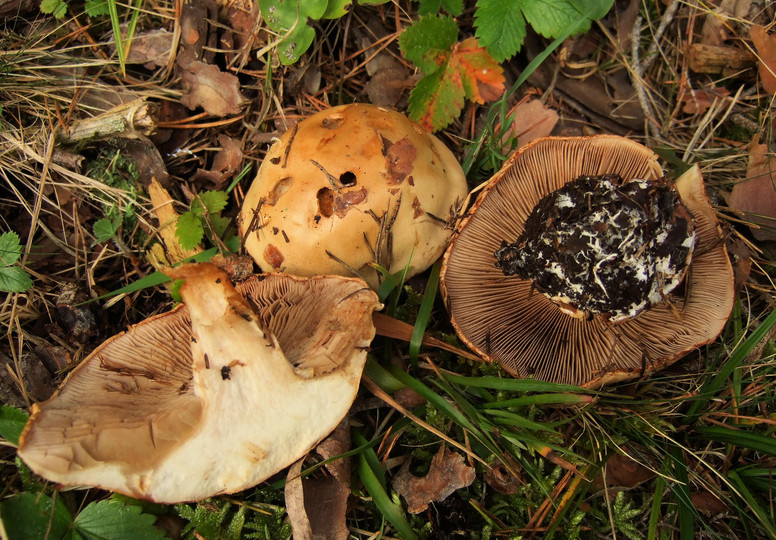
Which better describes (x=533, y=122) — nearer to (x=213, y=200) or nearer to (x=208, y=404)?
(x=213, y=200)

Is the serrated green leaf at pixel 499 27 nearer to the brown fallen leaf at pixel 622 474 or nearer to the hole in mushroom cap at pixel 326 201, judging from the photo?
the hole in mushroom cap at pixel 326 201

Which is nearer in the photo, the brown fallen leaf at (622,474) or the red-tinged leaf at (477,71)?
the brown fallen leaf at (622,474)

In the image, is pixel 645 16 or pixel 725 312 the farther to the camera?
pixel 645 16

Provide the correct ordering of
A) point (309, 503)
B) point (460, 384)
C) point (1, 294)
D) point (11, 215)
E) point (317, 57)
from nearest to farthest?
point (309, 503) < point (460, 384) < point (1, 294) < point (11, 215) < point (317, 57)

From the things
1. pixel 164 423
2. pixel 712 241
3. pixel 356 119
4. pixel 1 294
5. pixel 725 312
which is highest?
pixel 356 119

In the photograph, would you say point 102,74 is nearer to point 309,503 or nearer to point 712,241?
point 309,503

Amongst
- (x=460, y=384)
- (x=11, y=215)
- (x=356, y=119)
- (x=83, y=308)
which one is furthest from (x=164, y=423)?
(x=11, y=215)

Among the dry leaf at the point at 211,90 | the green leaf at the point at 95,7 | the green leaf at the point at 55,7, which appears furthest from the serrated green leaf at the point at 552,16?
the green leaf at the point at 55,7
